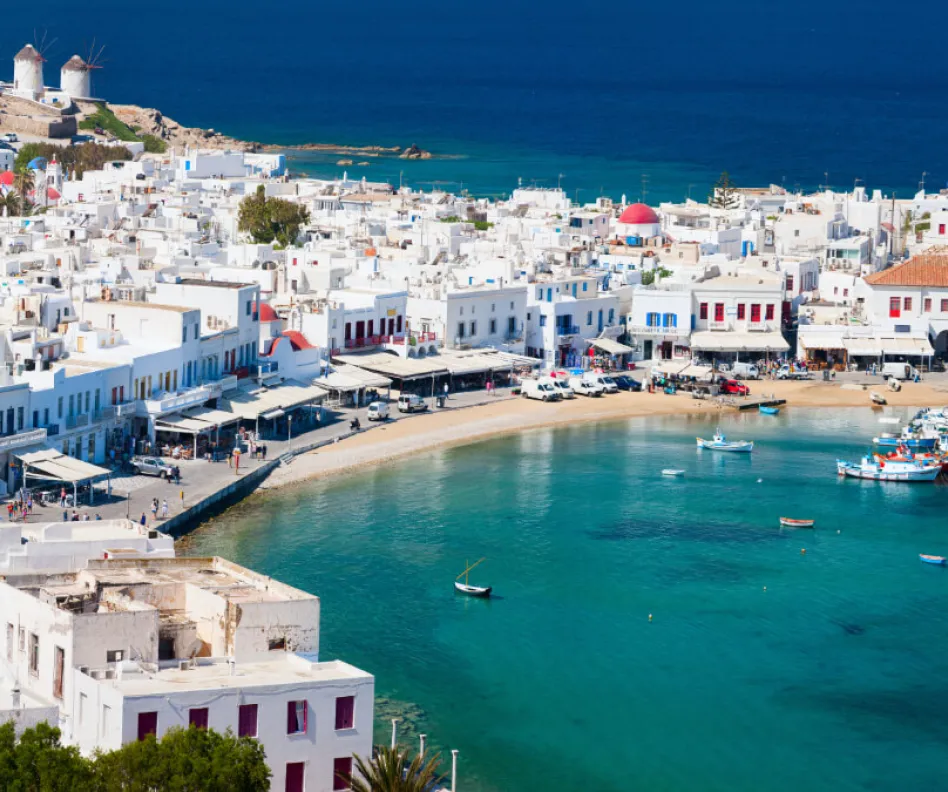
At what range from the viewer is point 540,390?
277 feet

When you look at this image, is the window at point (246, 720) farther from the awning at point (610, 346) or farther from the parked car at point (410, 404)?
the awning at point (610, 346)

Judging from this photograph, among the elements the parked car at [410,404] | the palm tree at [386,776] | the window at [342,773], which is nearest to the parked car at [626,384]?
the parked car at [410,404]

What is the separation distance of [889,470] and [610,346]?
20689 mm

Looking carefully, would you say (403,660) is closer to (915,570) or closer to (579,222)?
(915,570)

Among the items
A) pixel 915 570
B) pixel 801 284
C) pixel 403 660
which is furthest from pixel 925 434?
pixel 403 660

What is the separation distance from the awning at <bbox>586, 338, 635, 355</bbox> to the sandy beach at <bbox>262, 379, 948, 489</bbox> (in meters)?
4.95

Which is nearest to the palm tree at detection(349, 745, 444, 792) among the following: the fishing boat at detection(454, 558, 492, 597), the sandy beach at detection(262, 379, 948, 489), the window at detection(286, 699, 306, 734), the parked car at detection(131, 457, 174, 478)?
the window at detection(286, 699, 306, 734)

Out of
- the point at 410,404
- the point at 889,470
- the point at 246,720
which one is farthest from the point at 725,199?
the point at 246,720

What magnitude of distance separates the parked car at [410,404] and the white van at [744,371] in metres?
16.2

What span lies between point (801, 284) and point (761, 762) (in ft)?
194

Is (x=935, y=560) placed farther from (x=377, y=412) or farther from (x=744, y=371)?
(x=744, y=371)

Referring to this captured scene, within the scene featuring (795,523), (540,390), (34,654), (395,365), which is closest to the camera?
(34,654)

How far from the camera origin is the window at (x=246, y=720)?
34.8 m

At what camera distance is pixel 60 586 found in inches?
1527
